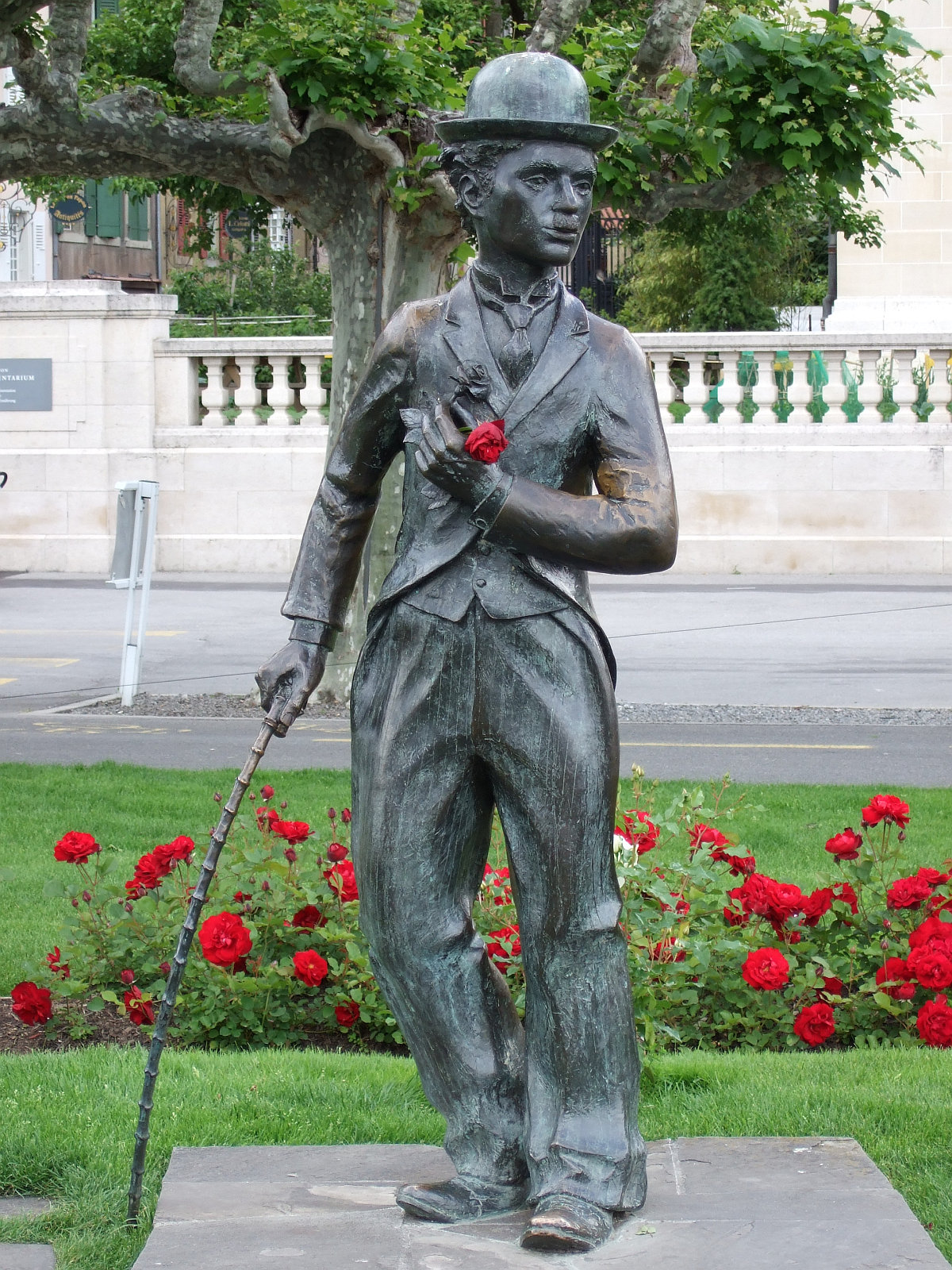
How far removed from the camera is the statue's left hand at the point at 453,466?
10.8 feet

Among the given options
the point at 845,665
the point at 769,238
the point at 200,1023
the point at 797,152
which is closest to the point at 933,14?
the point at 769,238

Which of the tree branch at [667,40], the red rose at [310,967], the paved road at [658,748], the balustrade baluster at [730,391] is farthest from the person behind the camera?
the balustrade baluster at [730,391]

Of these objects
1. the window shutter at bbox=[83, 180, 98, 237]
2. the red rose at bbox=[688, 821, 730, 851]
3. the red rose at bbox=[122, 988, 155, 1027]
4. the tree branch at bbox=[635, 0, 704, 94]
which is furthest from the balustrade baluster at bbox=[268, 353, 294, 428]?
the window shutter at bbox=[83, 180, 98, 237]

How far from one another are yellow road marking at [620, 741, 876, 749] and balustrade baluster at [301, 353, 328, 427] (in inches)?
411

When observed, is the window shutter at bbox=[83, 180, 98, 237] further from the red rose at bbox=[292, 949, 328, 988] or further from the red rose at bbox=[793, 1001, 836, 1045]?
the red rose at bbox=[793, 1001, 836, 1045]

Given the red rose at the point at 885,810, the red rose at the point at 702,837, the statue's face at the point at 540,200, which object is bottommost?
the red rose at the point at 702,837

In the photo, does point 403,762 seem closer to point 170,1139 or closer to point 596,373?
point 596,373

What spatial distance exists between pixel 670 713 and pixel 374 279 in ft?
11.6

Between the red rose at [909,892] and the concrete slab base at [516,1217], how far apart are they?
5.39 ft

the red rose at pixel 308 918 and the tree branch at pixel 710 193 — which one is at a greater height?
the tree branch at pixel 710 193

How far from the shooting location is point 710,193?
1084 centimetres

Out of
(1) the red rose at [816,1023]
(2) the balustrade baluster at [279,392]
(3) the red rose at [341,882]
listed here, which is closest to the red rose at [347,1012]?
(3) the red rose at [341,882]

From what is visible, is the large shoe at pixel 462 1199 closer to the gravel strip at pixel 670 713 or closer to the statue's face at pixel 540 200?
the statue's face at pixel 540 200

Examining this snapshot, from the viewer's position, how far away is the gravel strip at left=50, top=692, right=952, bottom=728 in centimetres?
1158
